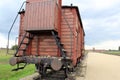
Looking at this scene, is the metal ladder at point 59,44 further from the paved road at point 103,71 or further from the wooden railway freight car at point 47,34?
the paved road at point 103,71

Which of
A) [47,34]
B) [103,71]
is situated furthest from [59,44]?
[103,71]

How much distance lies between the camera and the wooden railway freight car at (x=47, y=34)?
28.1 ft

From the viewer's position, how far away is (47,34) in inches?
369

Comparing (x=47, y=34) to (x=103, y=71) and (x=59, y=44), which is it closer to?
(x=59, y=44)

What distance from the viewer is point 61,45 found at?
9039 mm

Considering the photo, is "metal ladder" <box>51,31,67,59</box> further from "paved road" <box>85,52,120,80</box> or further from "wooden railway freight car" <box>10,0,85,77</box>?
"paved road" <box>85,52,120,80</box>

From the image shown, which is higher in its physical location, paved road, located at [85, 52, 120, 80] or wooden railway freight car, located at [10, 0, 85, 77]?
wooden railway freight car, located at [10, 0, 85, 77]

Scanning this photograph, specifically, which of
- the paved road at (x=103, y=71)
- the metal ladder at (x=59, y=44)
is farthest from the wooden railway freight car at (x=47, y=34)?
the paved road at (x=103, y=71)

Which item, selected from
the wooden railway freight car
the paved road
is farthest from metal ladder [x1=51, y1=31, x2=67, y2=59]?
the paved road

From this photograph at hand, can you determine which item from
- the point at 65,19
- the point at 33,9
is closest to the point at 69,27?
the point at 65,19

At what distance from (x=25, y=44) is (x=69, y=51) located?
224 centimetres

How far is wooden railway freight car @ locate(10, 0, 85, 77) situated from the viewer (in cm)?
856

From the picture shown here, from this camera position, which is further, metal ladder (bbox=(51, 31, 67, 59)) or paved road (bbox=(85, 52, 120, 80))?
paved road (bbox=(85, 52, 120, 80))

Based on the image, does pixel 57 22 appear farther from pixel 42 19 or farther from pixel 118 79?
pixel 118 79
